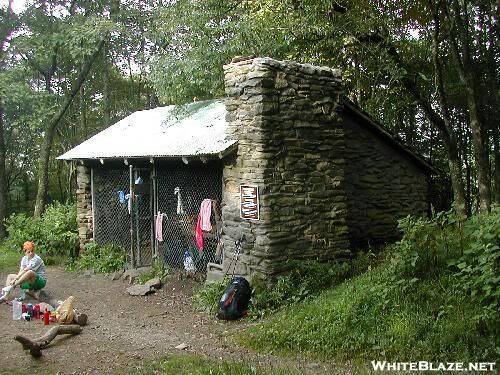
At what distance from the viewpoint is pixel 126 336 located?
7.64 metres

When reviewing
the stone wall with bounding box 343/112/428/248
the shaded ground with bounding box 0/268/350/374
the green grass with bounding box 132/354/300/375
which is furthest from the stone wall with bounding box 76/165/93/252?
the green grass with bounding box 132/354/300/375

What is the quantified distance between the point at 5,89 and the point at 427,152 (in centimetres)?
1295

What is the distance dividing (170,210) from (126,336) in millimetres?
3964

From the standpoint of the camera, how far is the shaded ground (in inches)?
246

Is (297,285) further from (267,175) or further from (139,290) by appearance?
(139,290)

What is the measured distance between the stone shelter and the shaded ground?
105cm

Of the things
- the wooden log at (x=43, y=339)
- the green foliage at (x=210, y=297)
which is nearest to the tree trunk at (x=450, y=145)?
the green foliage at (x=210, y=297)

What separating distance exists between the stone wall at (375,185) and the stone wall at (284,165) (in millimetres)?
1106

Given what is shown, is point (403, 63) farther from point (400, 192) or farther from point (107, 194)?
point (107, 194)

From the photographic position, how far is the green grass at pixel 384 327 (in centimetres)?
550

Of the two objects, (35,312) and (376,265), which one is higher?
(376,265)

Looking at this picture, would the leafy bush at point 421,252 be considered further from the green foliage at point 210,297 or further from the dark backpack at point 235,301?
the green foliage at point 210,297

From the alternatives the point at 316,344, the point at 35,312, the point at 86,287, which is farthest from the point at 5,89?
the point at 316,344

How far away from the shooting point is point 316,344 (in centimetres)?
622
